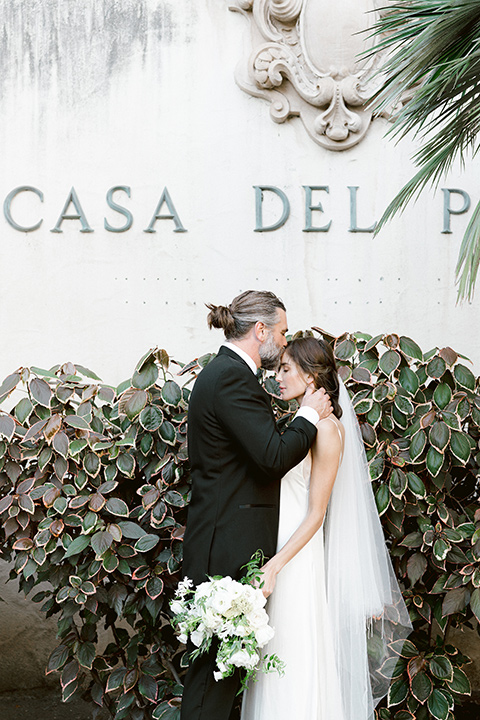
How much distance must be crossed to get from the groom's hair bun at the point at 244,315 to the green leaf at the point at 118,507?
2.54 feet

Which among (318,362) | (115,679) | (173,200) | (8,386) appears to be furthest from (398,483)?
(173,200)

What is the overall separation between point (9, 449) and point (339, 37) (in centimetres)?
268

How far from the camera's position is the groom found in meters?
2.44

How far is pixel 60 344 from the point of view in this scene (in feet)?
13.7

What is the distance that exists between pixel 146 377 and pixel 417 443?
1075 millimetres

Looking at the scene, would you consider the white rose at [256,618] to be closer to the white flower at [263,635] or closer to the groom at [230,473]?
the white flower at [263,635]

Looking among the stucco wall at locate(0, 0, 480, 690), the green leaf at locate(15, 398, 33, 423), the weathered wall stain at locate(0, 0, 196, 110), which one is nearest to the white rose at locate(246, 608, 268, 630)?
the green leaf at locate(15, 398, 33, 423)

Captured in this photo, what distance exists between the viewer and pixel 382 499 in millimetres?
2891

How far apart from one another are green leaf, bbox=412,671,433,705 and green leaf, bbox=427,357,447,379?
115 cm

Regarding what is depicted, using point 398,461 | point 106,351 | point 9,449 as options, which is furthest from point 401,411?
point 106,351

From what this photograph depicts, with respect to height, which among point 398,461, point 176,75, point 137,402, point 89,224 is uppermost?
point 176,75

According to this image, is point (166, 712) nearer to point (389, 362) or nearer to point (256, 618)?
point (256, 618)

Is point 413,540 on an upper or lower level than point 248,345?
lower

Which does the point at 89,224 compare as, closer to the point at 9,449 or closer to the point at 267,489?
the point at 9,449
